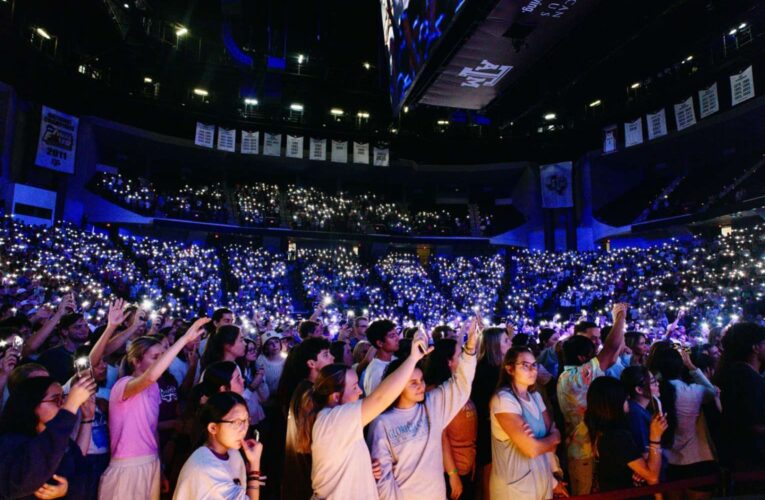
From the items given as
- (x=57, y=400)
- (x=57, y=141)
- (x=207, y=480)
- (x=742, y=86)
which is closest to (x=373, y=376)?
(x=207, y=480)

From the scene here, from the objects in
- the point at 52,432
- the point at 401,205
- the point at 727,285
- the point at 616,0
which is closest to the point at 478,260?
the point at 401,205

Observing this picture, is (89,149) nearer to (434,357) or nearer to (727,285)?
(434,357)

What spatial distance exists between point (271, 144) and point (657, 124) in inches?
783

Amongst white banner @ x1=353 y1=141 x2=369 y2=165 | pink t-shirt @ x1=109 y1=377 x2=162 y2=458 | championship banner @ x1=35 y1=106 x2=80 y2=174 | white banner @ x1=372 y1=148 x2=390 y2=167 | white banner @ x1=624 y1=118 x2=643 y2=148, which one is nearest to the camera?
pink t-shirt @ x1=109 y1=377 x2=162 y2=458

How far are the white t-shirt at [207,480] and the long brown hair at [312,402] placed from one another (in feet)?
1.43

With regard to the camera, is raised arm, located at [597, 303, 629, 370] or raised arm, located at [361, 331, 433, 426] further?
raised arm, located at [597, 303, 629, 370]

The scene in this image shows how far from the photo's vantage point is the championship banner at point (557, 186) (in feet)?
96.5

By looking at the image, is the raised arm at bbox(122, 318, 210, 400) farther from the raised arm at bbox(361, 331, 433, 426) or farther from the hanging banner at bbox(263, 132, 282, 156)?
the hanging banner at bbox(263, 132, 282, 156)

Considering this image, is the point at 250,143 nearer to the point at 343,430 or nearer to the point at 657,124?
the point at 657,124

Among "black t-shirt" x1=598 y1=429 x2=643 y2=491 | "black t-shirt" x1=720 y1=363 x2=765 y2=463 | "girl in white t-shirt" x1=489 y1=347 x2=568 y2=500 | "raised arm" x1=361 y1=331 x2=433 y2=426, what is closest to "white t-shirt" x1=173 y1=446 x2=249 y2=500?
"raised arm" x1=361 y1=331 x2=433 y2=426

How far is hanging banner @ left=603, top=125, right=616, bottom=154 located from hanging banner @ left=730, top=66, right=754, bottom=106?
6.74 metres

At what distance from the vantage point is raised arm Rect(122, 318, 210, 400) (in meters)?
2.88

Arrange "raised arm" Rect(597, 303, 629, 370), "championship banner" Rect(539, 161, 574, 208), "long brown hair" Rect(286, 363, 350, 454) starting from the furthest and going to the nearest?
"championship banner" Rect(539, 161, 574, 208) < "raised arm" Rect(597, 303, 629, 370) < "long brown hair" Rect(286, 363, 350, 454)

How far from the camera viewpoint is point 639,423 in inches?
126
